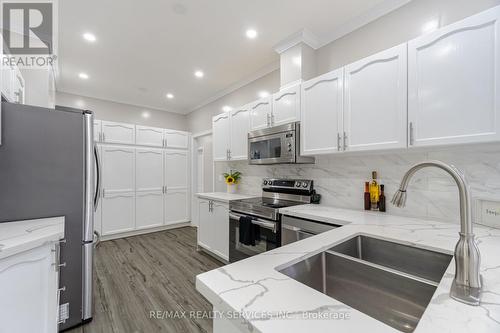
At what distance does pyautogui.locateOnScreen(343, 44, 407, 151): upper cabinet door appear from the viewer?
1.60m

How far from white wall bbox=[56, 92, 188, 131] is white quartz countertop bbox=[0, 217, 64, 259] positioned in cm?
347

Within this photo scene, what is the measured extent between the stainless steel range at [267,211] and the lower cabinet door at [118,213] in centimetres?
248

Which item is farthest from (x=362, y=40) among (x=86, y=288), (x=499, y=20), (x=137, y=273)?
(x=137, y=273)

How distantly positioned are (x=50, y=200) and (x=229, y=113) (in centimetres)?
228

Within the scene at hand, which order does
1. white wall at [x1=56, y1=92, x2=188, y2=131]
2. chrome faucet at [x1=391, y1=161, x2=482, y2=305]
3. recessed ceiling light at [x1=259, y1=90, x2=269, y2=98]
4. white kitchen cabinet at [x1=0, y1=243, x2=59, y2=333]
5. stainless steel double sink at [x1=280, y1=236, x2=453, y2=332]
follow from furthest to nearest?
white wall at [x1=56, y1=92, x2=188, y2=131] < recessed ceiling light at [x1=259, y1=90, x2=269, y2=98] < white kitchen cabinet at [x1=0, y1=243, x2=59, y2=333] < stainless steel double sink at [x1=280, y1=236, x2=453, y2=332] < chrome faucet at [x1=391, y1=161, x2=482, y2=305]

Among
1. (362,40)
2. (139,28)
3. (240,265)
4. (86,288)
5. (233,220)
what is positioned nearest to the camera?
(240,265)

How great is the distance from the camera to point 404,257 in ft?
3.88

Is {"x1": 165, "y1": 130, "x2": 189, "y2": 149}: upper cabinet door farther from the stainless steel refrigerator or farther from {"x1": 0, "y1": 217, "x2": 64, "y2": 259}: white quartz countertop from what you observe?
{"x1": 0, "y1": 217, "x2": 64, "y2": 259}: white quartz countertop

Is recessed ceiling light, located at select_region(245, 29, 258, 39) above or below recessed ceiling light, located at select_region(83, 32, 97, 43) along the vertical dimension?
above

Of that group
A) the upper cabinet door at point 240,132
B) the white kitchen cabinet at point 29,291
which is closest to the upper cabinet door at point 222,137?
the upper cabinet door at point 240,132

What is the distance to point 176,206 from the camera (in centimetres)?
473

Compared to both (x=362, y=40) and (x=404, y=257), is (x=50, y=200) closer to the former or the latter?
(x=404, y=257)

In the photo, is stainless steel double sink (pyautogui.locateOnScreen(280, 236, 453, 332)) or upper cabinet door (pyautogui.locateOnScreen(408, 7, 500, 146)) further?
upper cabinet door (pyautogui.locateOnScreen(408, 7, 500, 146))

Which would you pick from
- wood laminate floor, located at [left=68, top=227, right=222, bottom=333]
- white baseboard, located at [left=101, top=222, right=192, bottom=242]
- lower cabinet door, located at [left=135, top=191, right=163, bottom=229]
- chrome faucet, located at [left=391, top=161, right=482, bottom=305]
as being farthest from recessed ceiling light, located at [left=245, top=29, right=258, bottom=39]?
white baseboard, located at [left=101, top=222, right=192, bottom=242]
